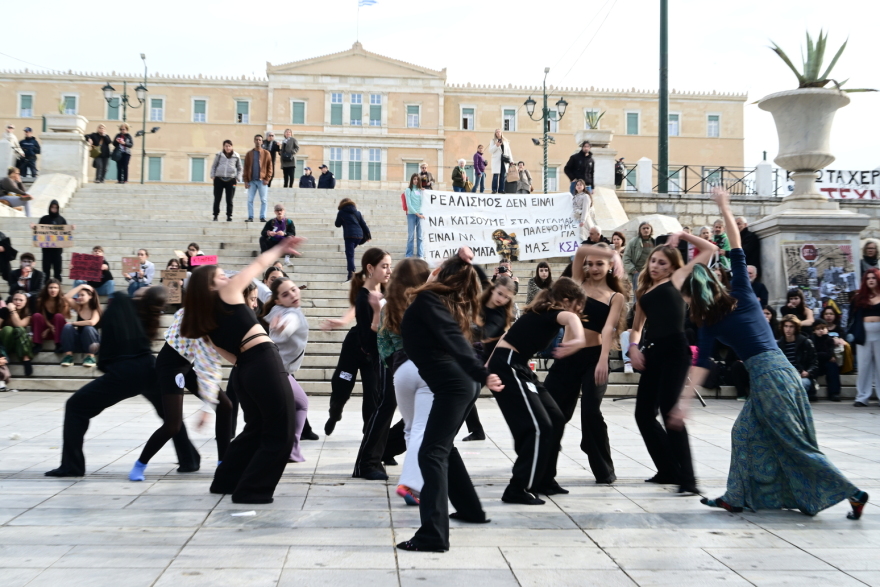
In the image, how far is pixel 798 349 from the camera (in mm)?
11562

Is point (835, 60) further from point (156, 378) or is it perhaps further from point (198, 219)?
point (198, 219)

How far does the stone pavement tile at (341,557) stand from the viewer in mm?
4117

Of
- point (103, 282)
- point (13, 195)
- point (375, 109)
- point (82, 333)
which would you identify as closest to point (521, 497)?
point (82, 333)

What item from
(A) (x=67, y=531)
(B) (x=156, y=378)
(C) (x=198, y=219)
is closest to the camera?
(A) (x=67, y=531)

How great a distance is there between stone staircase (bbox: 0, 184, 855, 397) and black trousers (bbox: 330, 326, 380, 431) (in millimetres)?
4147

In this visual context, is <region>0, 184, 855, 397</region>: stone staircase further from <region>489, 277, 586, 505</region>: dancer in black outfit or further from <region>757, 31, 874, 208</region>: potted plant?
<region>489, 277, 586, 505</region>: dancer in black outfit

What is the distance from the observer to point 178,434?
6.43 meters

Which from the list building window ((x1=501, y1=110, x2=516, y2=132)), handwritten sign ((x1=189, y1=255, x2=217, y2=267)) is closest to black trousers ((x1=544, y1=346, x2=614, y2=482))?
handwritten sign ((x1=189, y1=255, x2=217, y2=267))

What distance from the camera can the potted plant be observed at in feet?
43.3

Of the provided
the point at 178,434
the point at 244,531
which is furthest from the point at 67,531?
the point at 178,434

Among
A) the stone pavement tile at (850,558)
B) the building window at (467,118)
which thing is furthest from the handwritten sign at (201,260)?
the building window at (467,118)

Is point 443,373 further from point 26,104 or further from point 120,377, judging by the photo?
point 26,104

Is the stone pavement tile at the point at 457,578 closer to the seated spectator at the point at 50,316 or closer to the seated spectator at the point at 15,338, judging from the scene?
the seated spectator at the point at 15,338

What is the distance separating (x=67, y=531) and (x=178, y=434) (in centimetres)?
177
